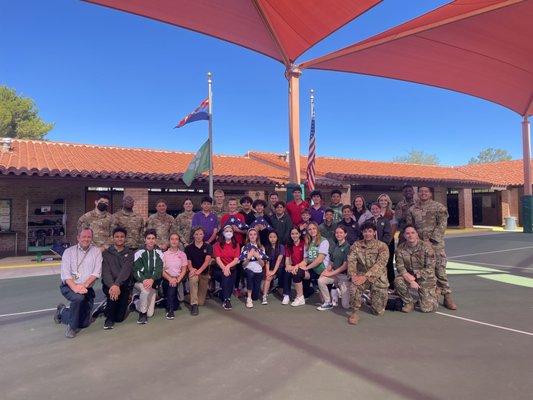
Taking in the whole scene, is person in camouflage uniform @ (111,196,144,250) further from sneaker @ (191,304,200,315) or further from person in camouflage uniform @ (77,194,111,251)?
sneaker @ (191,304,200,315)

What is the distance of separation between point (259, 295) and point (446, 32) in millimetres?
7200

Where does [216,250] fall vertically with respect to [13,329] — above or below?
above

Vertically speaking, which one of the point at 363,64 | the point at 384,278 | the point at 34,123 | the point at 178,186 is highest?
the point at 34,123

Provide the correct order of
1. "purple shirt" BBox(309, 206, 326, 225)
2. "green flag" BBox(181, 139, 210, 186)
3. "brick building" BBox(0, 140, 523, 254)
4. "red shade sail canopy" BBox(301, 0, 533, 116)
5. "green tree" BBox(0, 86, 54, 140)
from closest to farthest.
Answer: "purple shirt" BBox(309, 206, 326, 225) → "red shade sail canopy" BBox(301, 0, 533, 116) → "green flag" BBox(181, 139, 210, 186) → "brick building" BBox(0, 140, 523, 254) → "green tree" BBox(0, 86, 54, 140)

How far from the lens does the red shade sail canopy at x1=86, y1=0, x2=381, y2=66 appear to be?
734cm

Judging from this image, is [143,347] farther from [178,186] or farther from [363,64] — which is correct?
[178,186]

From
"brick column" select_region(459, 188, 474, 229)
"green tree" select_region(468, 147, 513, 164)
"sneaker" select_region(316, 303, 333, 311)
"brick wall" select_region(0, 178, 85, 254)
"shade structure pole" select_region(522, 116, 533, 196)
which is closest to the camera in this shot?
"sneaker" select_region(316, 303, 333, 311)

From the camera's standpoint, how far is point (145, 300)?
5.11m

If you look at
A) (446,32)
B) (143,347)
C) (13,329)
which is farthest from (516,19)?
(13,329)

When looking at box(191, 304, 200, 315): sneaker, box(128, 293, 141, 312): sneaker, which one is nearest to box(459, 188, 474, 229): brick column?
box(191, 304, 200, 315): sneaker

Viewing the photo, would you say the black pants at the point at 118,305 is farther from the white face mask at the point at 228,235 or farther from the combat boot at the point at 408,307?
the combat boot at the point at 408,307

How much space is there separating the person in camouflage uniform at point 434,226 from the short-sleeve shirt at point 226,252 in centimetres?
294

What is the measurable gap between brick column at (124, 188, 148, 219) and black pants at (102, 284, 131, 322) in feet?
30.1

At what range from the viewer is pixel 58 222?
14180 millimetres
